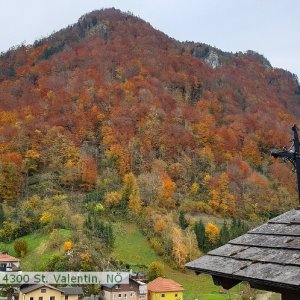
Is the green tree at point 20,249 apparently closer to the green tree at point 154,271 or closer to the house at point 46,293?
the house at point 46,293

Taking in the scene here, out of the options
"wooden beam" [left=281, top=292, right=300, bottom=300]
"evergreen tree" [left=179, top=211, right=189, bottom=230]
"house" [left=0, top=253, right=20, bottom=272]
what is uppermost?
"wooden beam" [left=281, top=292, right=300, bottom=300]

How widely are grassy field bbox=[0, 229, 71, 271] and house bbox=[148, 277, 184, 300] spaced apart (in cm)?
861

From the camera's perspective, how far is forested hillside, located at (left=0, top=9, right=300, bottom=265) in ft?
184

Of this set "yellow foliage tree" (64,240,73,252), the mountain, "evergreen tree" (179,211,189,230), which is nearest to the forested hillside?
the mountain

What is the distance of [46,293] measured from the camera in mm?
32406

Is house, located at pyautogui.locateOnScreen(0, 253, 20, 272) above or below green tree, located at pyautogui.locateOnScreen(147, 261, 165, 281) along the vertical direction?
above

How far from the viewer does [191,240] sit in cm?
4794

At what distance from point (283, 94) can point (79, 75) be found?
62.6 meters

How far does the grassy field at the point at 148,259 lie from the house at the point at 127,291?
143 inches

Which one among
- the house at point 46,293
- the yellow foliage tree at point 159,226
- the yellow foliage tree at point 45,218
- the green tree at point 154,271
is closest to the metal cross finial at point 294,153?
the house at point 46,293

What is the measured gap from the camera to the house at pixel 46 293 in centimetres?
3184

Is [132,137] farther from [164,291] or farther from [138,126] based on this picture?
[164,291]

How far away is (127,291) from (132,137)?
42.3 m
